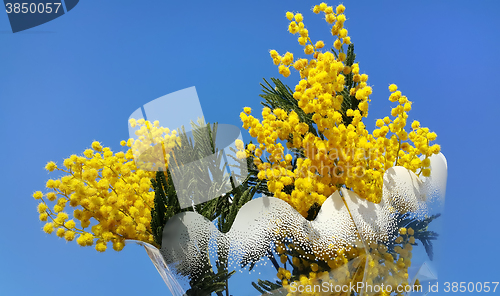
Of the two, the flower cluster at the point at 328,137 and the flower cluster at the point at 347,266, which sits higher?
the flower cluster at the point at 328,137

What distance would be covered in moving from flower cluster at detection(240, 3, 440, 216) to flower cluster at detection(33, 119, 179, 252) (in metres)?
0.20

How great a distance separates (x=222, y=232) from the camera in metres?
0.68

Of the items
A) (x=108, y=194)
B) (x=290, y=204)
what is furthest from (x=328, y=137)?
(x=108, y=194)

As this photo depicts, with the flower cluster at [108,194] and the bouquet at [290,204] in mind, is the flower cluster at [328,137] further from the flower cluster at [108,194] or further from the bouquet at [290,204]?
the flower cluster at [108,194]

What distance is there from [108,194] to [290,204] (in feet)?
1.09

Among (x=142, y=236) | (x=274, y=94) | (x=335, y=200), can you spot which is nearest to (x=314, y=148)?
(x=335, y=200)

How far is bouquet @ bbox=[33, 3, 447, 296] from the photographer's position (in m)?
0.64

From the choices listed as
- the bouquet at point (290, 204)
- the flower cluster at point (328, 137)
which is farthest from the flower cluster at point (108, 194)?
the flower cluster at point (328, 137)

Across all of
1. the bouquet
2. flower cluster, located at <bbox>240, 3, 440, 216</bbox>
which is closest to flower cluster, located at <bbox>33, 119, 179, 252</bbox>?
the bouquet

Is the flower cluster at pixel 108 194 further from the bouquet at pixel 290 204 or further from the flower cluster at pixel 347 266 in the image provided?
the flower cluster at pixel 347 266

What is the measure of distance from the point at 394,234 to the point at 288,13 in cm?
47

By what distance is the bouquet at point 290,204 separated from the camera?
0.64 metres

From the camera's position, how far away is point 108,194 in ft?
2.09

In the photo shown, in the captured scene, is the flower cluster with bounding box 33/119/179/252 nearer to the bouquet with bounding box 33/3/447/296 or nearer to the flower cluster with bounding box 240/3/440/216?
the bouquet with bounding box 33/3/447/296
